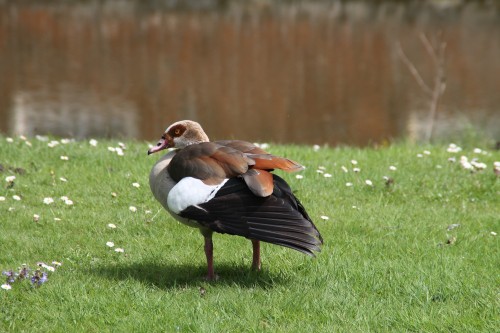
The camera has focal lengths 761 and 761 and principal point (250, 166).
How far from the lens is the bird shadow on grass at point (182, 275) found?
5324mm

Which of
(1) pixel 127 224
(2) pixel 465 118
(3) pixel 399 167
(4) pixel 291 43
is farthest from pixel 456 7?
(1) pixel 127 224

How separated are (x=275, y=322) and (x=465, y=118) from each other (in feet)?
45.3

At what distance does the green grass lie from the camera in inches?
186

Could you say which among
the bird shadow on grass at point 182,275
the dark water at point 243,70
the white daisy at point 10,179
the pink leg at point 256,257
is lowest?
the dark water at point 243,70

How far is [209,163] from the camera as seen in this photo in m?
5.20

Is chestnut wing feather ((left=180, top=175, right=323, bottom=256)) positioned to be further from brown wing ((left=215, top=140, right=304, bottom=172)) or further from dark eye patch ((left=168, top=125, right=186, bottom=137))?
dark eye patch ((left=168, top=125, right=186, bottom=137))

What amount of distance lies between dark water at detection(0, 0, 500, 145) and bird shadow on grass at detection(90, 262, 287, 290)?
9.34 metres

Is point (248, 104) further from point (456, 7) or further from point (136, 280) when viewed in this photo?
point (456, 7)

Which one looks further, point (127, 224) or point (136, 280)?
point (127, 224)

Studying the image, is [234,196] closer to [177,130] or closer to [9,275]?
[177,130]

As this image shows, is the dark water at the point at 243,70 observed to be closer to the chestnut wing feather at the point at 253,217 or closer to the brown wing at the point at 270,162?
the brown wing at the point at 270,162

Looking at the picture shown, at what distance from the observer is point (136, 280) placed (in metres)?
5.34

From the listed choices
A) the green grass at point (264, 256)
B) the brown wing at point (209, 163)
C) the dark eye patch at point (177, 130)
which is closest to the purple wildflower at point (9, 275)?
the green grass at point (264, 256)

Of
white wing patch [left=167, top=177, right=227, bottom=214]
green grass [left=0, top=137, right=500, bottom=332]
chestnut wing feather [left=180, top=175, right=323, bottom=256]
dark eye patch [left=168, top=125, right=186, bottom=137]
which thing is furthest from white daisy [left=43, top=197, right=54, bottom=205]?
chestnut wing feather [left=180, top=175, right=323, bottom=256]
